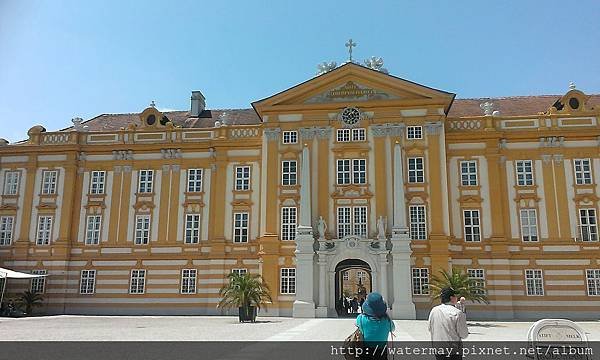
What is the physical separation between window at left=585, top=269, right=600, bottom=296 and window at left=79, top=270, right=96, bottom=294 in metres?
33.6

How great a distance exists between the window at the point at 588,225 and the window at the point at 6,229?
4036cm

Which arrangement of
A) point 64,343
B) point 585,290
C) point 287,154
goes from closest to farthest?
point 64,343 < point 585,290 < point 287,154

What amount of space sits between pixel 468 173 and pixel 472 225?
363 centimetres

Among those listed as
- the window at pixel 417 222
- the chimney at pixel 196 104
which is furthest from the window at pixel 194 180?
the window at pixel 417 222

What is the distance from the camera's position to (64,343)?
61.9ft

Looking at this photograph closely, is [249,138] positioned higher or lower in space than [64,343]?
higher

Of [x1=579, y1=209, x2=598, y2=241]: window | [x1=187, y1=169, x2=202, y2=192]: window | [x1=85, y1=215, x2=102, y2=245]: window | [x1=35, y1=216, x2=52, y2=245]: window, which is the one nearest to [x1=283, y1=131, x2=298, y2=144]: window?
[x1=187, y1=169, x2=202, y2=192]: window

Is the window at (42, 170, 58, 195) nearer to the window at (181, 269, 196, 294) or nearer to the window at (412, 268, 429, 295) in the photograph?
the window at (181, 269, 196, 294)

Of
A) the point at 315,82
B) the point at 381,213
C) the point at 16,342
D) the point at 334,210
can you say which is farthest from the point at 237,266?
the point at 16,342

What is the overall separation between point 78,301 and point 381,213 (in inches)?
880

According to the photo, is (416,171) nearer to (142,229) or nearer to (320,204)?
(320,204)

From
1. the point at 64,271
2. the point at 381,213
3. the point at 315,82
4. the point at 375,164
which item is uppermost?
the point at 315,82

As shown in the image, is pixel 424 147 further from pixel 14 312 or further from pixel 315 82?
pixel 14 312

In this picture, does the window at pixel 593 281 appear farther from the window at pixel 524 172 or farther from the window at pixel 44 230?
the window at pixel 44 230
